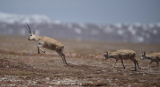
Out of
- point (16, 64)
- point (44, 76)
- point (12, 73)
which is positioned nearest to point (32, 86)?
point (44, 76)

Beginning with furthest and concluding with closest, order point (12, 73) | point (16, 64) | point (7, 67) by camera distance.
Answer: point (16, 64)
point (7, 67)
point (12, 73)

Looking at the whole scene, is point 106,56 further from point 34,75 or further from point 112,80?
point 34,75

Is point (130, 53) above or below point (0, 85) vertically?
above

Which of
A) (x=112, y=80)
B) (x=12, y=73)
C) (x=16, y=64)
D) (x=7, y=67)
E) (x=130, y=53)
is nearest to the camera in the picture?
(x=112, y=80)

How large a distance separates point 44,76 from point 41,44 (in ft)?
26.7

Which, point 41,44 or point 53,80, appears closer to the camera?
point 53,80

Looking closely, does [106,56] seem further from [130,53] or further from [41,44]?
[41,44]

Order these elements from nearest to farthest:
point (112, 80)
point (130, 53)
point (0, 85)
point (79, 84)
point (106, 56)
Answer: point (0, 85) < point (79, 84) < point (112, 80) < point (130, 53) < point (106, 56)

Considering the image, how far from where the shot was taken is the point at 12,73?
1838 centimetres

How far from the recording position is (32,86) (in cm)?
1465

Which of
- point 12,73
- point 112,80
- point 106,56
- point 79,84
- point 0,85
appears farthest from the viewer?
point 106,56

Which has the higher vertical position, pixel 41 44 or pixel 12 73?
pixel 41 44

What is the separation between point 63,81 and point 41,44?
979 cm

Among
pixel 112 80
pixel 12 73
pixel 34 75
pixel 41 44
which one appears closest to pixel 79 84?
pixel 112 80
